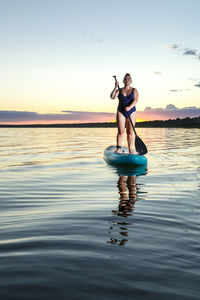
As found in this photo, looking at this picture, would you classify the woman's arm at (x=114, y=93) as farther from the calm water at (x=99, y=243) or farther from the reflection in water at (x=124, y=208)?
the calm water at (x=99, y=243)

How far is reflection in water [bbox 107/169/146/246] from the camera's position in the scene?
3.66 metres

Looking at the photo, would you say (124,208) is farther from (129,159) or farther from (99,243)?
(129,159)

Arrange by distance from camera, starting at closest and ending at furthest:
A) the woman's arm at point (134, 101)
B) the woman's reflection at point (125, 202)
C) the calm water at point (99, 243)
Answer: the calm water at point (99, 243)
the woman's reflection at point (125, 202)
the woman's arm at point (134, 101)

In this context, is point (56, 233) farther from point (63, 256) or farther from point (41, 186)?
point (41, 186)

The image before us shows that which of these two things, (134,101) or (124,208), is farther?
(134,101)

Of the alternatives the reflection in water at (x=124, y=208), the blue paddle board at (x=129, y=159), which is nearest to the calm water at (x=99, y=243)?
the reflection in water at (x=124, y=208)

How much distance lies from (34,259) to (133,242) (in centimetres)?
111

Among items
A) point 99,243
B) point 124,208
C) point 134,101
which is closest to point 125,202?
point 124,208

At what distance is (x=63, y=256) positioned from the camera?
3057 mm

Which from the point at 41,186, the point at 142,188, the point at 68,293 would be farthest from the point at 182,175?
the point at 68,293

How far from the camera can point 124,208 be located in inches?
204

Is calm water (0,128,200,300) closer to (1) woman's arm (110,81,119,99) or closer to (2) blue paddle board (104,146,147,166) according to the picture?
(2) blue paddle board (104,146,147,166)

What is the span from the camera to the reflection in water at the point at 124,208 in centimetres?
366

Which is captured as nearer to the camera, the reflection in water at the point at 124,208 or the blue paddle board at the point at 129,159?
the reflection in water at the point at 124,208
